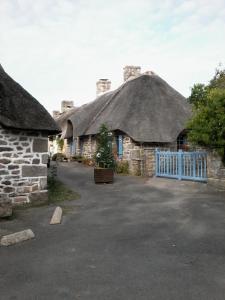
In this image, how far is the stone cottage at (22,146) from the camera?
8.64 metres

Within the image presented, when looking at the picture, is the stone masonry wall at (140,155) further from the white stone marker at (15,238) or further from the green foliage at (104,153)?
the white stone marker at (15,238)

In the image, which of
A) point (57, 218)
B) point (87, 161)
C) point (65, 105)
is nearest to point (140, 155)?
point (87, 161)

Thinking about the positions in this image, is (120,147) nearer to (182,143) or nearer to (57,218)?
(182,143)

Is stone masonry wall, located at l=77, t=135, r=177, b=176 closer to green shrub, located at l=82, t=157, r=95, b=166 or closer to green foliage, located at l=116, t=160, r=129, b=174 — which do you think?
green foliage, located at l=116, t=160, r=129, b=174

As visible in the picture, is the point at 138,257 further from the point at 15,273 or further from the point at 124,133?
the point at 124,133

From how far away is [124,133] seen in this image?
17.8 metres

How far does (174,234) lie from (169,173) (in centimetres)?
835

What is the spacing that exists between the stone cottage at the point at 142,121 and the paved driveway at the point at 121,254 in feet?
25.7

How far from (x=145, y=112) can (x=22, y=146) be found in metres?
10.5

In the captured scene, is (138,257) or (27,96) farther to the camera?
(27,96)

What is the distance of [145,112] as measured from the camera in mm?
18141

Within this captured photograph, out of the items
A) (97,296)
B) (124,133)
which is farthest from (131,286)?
(124,133)

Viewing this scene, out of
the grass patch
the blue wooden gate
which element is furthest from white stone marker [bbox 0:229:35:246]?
the blue wooden gate

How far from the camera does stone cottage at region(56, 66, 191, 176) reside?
16.6 meters
